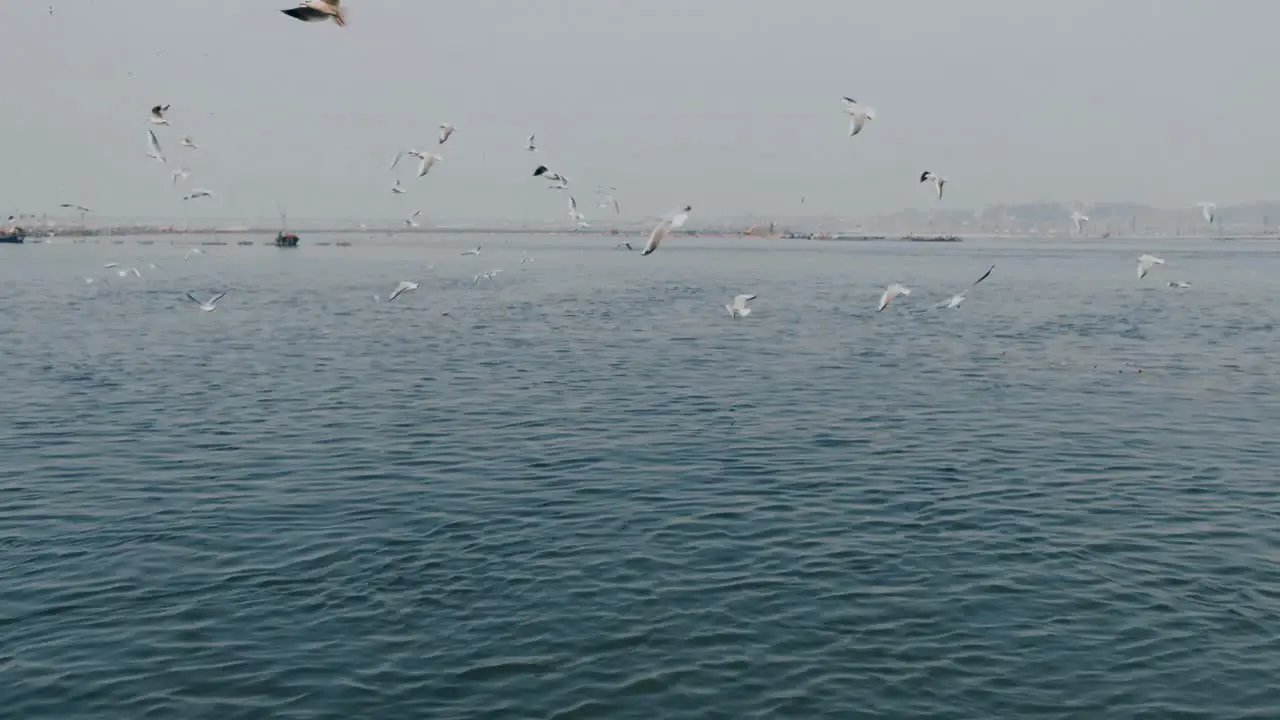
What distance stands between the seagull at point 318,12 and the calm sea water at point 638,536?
9.42m

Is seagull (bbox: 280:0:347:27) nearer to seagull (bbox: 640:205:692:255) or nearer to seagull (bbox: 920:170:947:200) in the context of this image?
seagull (bbox: 640:205:692:255)

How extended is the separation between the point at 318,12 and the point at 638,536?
36.6 feet

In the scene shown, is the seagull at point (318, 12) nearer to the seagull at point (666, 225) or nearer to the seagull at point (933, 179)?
the seagull at point (666, 225)

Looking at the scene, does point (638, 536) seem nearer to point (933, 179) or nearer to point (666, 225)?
point (666, 225)

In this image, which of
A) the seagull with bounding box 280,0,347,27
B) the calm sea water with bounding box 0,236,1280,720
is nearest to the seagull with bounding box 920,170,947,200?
the calm sea water with bounding box 0,236,1280,720

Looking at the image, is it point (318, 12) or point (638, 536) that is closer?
point (318, 12)

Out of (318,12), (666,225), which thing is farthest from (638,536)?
(318,12)

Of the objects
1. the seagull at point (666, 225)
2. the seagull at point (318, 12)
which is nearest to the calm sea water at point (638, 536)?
the seagull at point (666, 225)

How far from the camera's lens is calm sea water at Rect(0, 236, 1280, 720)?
14086 mm

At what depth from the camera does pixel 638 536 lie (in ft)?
66.7

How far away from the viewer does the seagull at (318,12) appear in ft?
58.8

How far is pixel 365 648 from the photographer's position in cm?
1495

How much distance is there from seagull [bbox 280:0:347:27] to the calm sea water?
30.9 ft

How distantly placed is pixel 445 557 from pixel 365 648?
4086 mm
